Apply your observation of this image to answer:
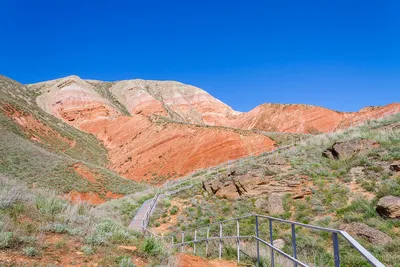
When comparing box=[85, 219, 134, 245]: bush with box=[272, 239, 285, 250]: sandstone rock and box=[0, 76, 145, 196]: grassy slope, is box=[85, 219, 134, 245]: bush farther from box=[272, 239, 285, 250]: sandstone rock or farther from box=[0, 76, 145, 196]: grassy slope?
box=[0, 76, 145, 196]: grassy slope

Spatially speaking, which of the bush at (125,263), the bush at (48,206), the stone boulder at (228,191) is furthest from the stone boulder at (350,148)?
the bush at (48,206)

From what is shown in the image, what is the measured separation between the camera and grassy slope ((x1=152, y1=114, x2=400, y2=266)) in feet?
23.7

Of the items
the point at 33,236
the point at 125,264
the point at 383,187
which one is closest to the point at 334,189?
the point at 383,187

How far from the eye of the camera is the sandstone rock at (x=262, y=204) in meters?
11.6

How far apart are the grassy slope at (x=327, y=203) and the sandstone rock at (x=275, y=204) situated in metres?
0.26

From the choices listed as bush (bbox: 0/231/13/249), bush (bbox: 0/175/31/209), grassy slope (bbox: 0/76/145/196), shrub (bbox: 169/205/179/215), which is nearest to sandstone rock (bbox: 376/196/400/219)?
bush (bbox: 0/231/13/249)

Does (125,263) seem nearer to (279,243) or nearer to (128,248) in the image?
(128,248)

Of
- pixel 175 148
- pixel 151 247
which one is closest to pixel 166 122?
pixel 175 148

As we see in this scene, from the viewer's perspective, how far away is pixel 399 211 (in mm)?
7637

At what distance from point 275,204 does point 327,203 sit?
6.29 feet

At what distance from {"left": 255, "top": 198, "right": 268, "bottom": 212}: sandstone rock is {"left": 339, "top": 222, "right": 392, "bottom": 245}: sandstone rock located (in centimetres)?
389

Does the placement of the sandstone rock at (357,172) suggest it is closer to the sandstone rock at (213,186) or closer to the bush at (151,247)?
the sandstone rock at (213,186)

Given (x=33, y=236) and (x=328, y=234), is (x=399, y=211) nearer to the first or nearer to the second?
(x=328, y=234)

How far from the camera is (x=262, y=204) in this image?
11.8 m
